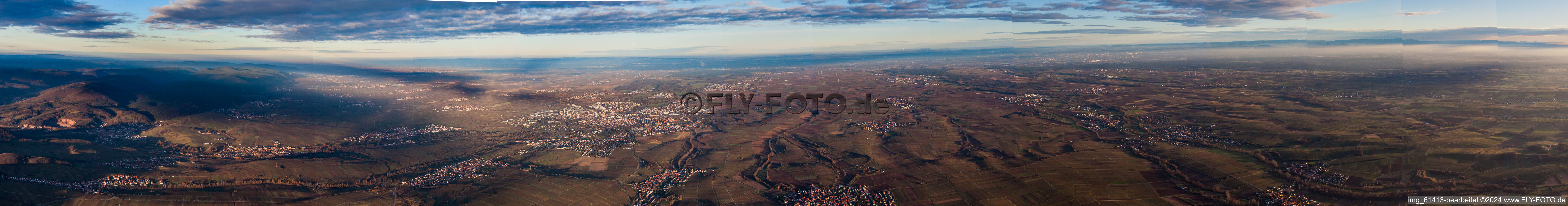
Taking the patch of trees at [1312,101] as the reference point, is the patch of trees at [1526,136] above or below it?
below

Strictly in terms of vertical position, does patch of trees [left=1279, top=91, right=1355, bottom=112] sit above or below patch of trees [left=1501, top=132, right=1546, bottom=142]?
above

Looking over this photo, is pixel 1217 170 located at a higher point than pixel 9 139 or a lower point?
lower

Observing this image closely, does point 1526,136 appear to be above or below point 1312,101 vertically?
below

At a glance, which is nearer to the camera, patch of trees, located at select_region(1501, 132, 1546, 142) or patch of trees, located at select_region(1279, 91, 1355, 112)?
patch of trees, located at select_region(1501, 132, 1546, 142)

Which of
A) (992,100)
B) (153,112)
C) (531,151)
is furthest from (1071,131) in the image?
(153,112)

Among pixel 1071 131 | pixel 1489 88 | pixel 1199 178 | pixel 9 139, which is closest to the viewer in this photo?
pixel 1199 178

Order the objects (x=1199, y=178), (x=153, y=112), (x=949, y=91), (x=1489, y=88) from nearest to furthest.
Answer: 1. (x=1199, y=178)
2. (x=153, y=112)
3. (x=1489, y=88)
4. (x=949, y=91)

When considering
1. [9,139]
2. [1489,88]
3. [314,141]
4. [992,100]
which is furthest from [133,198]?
[1489,88]

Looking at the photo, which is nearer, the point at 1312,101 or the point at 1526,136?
the point at 1526,136

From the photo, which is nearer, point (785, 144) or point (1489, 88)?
point (785, 144)

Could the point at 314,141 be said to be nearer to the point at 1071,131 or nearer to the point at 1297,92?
the point at 1071,131

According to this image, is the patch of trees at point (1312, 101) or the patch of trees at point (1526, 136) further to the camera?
the patch of trees at point (1312, 101)
